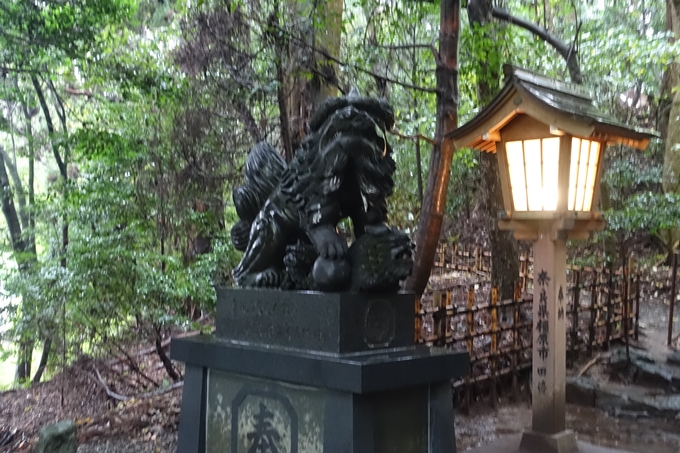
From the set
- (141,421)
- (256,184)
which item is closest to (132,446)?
(141,421)

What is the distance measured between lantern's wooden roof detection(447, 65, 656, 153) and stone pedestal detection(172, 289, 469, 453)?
2395 mm

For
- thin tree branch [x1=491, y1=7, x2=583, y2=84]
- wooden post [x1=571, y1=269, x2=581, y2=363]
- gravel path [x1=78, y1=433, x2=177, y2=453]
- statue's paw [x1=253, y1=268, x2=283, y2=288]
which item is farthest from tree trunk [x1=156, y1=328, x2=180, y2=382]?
thin tree branch [x1=491, y1=7, x2=583, y2=84]

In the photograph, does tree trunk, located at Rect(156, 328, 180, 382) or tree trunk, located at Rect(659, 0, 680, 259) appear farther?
tree trunk, located at Rect(659, 0, 680, 259)

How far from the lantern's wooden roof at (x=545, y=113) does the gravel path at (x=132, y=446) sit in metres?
4.49

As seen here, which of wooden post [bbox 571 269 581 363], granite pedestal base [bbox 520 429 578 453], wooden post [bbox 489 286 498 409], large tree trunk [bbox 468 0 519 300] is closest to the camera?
granite pedestal base [bbox 520 429 578 453]

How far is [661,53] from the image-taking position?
802 centimetres

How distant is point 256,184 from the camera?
Answer: 416 cm

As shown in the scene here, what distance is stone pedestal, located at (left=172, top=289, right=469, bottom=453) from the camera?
9.90ft

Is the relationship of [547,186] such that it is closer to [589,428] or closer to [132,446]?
[589,428]

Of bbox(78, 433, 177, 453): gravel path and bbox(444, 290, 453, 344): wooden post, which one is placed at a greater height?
bbox(444, 290, 453, 344): wooden post

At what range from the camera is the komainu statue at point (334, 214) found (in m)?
3.28

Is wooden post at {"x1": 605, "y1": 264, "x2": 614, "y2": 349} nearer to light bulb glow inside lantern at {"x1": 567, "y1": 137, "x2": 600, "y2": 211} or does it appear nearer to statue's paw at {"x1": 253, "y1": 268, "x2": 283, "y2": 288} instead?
light bulb glow inside lantern at {"x1": 567, "y1": 137, "x2": 600, "y2": 211}

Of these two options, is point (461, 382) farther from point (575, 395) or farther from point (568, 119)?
point (568, 119)

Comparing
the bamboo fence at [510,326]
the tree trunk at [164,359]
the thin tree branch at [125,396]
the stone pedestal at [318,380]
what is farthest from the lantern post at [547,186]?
the tree trunk at [164,359]
